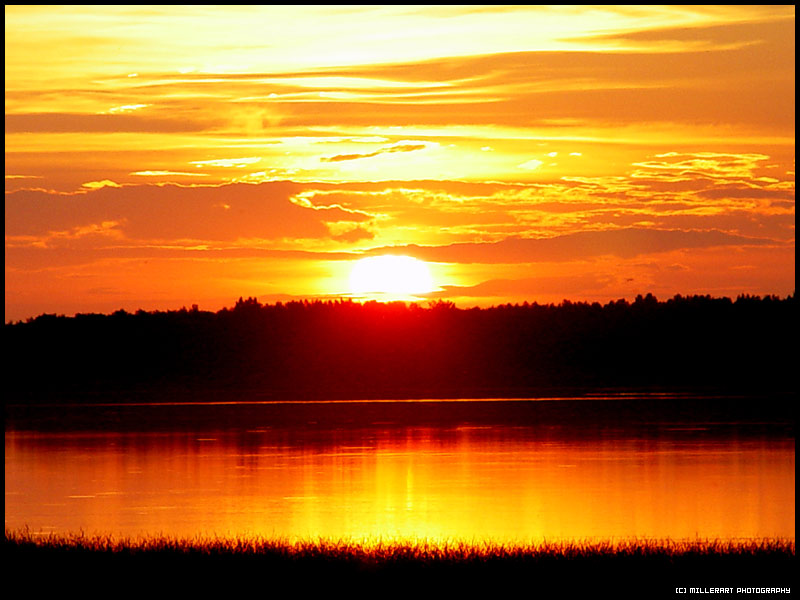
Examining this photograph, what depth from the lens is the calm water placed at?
21500 mm

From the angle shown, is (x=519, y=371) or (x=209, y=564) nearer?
(x=209, y=564)

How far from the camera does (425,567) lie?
14625 mm

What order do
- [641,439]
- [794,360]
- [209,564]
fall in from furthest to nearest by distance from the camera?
[794,360], [641,439], [209,564]

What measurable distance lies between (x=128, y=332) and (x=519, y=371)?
33.8 meters

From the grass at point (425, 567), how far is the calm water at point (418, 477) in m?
4.27

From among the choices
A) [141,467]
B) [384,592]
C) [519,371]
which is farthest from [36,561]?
[519,371]

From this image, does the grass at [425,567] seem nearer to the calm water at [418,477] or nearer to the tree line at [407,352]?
the calm water at [418,477]

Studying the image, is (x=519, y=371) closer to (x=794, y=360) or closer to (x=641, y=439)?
(x=794, y=360)

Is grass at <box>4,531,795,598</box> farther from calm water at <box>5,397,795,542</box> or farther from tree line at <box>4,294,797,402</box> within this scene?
tree line at <box>4,294,797,402</box>

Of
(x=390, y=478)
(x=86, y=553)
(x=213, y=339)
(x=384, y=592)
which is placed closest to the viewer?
(x=384, y=592)

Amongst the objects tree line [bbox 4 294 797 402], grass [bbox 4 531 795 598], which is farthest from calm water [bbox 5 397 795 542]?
tree line [bbox 4 294 797 402]

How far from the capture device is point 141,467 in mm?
31266

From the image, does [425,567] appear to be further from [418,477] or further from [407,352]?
[407,352]

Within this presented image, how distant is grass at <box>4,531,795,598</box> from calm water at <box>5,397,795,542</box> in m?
4.27
